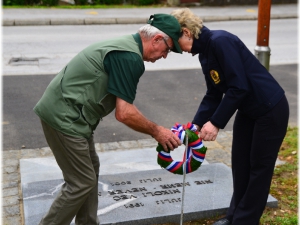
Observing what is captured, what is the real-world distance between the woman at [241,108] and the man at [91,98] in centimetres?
26

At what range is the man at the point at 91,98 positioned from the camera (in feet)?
11.4

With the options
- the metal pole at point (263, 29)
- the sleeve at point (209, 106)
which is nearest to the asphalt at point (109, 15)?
the metal pole at point (263, 29)

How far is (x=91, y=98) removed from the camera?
3.58 meters

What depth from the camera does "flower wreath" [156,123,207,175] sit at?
13.4ft

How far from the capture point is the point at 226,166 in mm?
5633

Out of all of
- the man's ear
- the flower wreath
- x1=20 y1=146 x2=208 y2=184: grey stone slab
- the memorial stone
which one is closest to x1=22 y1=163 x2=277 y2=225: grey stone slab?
the memorial stone

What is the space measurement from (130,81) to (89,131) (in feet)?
1.73

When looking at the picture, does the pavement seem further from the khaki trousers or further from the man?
the man

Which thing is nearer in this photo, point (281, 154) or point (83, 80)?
point (83, 80)

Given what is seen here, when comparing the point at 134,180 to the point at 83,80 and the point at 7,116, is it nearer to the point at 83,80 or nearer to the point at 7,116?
the point at 83,80

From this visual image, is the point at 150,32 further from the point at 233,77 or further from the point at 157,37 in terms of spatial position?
the point at 233,77

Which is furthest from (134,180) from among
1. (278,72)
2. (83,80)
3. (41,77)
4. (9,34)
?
(9,34)

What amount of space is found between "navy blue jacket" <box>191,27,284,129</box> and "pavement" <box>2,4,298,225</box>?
204 cm

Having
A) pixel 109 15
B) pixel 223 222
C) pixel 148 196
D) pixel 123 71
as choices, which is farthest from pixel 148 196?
pixel 109 15
